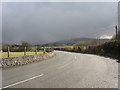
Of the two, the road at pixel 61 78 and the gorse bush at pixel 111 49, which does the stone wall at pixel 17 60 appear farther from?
the gorse bush at pixel 111 49

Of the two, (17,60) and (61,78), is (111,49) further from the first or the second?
(61,78)

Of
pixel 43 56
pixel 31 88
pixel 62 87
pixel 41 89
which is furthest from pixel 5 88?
pixel 43 56

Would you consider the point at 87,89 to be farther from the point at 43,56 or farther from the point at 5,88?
the point at 43,56

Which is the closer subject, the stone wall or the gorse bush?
the stone wall

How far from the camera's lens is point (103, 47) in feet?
105

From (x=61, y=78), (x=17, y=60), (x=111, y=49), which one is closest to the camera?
(x=61, y=78)

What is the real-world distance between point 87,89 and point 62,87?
3.82 feet

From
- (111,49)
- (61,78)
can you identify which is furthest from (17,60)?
(111,49)

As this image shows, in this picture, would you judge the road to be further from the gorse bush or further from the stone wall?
the gorse bush

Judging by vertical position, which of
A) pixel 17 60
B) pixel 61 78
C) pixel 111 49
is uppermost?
pixel 111 49

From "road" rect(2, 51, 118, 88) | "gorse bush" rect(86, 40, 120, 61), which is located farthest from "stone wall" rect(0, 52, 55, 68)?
"gorse bush" rect(86, 40, 120, 61)

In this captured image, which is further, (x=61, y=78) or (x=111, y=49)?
(x=111, y=49)

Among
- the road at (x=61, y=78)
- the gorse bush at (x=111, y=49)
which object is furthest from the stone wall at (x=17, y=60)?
the gorse bush at (x=111, y=49)

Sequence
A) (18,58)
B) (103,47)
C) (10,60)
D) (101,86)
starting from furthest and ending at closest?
(103,47) < (18,58) < (10,60) < (101,86)
